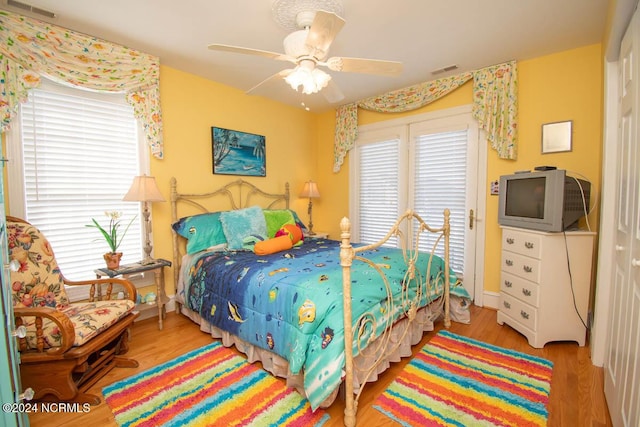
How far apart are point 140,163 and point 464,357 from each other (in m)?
3.46

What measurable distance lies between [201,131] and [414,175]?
8.95ft

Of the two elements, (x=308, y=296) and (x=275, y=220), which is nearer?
(x=308, y=296)

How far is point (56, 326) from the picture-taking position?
5.68ft

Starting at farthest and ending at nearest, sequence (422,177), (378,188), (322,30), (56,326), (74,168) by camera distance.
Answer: (378,188), (422,177), (74,168), (56,326), (322,30)

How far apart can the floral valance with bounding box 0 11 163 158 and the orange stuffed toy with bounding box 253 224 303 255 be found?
1.45 meters

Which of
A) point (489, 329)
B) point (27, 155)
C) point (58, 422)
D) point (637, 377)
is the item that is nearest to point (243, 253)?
point (58, 422)

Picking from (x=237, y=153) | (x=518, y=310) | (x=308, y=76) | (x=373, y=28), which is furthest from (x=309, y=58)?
(x=518, y=310)

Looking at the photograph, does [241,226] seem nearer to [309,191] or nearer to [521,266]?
[309,191]

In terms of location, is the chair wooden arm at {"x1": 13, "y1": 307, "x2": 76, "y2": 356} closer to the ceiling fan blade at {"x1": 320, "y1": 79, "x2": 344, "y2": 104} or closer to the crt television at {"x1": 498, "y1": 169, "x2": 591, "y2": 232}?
the ceiling fan blade at {"x1": 320, "y1": 79, "x2": 344, "y2": 104}

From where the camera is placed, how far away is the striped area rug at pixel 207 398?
1.60 metres

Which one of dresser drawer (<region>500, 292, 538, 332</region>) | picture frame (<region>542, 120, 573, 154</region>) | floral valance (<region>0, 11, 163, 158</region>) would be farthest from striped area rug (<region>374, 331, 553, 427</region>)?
floral valance (<region>0, 11, 163, 158</region>)

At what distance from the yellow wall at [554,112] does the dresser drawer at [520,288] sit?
0.48 meters

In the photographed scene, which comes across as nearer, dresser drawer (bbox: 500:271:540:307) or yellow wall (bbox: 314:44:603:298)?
dresser drawer (bbox: 500:271:540:307)

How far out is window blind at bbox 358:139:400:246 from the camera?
391cm
